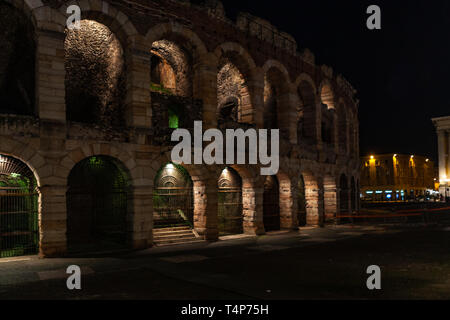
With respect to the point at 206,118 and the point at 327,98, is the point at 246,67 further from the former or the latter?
the point at 327,98

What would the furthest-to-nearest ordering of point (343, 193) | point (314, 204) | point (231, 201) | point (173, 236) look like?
point (343, 193)
point (314, 204)
point (231, 201)
point (173, 236)

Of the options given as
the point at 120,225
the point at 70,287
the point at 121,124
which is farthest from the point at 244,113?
the point at 70,287

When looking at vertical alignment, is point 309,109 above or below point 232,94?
below

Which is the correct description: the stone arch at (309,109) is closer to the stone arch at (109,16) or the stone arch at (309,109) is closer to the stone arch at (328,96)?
the stone arch at (328,96)

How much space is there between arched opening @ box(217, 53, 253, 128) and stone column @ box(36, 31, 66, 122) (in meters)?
6.48

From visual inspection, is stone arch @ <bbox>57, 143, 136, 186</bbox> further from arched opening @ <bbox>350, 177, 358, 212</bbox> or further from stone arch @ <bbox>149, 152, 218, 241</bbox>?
arched opening @ <bbox>350, 177, 358, 212</bbox>

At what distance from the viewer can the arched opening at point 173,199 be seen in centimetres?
1603

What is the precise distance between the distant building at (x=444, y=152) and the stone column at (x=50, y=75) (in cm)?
5584

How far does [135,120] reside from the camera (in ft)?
43.7

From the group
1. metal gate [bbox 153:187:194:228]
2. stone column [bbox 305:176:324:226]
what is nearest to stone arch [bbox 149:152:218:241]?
metal gate [bbox 153:187:194:228]

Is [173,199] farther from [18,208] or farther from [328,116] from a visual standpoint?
[328,116]

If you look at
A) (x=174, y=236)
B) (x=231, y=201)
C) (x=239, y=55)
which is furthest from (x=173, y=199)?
(x=239, y=55)

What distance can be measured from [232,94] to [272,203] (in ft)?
19.3

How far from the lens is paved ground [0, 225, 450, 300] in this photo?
700 centimetres
